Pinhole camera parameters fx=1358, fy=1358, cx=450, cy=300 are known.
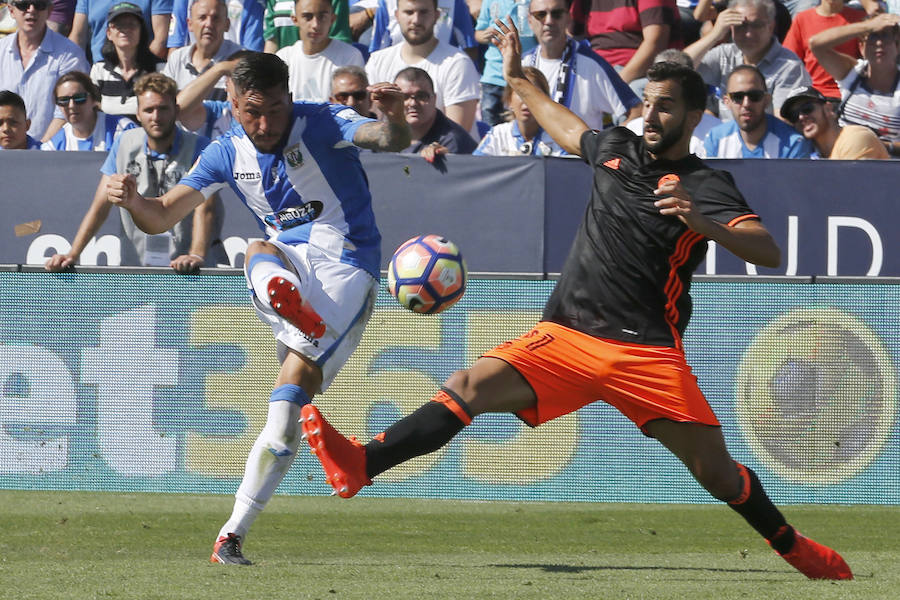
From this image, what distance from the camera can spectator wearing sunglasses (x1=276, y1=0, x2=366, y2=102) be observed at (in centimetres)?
1215

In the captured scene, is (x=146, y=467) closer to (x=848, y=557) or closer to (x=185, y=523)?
(x=185, y=523)

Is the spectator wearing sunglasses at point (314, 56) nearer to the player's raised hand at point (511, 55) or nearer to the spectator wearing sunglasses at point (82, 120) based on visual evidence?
the spectator wearing sunglasses at point (82, 120)

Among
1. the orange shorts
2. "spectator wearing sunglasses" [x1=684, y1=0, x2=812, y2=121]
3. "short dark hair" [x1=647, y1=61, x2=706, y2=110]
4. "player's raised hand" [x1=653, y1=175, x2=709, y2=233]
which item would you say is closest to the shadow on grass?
the orange shorts

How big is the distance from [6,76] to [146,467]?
5444mm

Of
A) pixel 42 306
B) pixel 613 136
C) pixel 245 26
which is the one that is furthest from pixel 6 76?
pixel 613 136

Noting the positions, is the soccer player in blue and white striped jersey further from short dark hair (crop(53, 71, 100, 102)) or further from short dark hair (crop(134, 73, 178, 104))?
short dark hair (crop(53, 71, 100, 102))

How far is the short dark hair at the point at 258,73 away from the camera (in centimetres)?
642

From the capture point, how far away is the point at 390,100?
6.51 m

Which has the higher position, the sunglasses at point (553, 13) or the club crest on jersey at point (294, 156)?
the sunglasses at point (553, 13)

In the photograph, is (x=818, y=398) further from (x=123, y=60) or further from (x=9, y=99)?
(x=123, y=60)

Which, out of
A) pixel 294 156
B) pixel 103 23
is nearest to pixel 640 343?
pixel 294 156

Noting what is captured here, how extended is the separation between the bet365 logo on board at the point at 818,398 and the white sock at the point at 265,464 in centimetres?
377

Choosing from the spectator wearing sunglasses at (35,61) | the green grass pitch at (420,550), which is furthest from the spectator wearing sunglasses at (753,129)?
the spectator wearing sunglasses at (35,61)

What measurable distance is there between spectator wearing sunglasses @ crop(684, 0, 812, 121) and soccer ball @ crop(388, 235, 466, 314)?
5.87 metres
